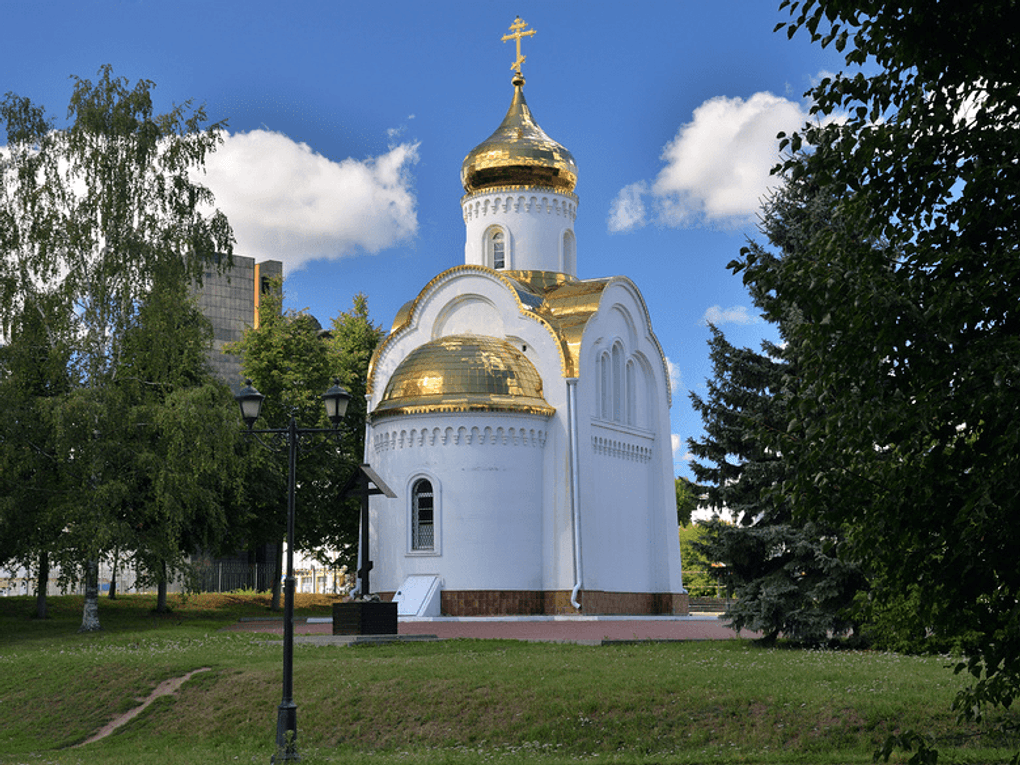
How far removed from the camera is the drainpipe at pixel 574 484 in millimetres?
26516

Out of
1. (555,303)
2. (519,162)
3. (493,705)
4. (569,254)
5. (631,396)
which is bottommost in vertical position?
(493,705)

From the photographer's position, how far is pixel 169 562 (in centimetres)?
2244

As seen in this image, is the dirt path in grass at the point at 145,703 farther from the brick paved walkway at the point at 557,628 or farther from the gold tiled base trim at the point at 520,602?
the gold tiled base trim at the point at 520,602

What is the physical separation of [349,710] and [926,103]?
30.9 ft

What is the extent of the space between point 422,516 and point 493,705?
14.7 m

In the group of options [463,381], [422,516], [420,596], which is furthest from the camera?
[422,516]

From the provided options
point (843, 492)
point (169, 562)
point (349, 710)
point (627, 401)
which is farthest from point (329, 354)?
point (843, 492)

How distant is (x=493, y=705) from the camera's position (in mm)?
12508

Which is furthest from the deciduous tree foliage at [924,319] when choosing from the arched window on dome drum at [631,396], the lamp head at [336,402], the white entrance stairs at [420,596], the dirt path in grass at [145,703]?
the arched window on dome drum at [631,396]

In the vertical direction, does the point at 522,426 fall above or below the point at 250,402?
above

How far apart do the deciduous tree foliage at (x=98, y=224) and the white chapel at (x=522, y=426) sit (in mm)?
6670

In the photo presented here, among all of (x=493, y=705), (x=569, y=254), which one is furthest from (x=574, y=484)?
(x=493, y=705)

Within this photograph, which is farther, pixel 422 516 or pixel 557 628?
pixel 422 516

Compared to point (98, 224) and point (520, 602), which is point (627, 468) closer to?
point (520, 602)
